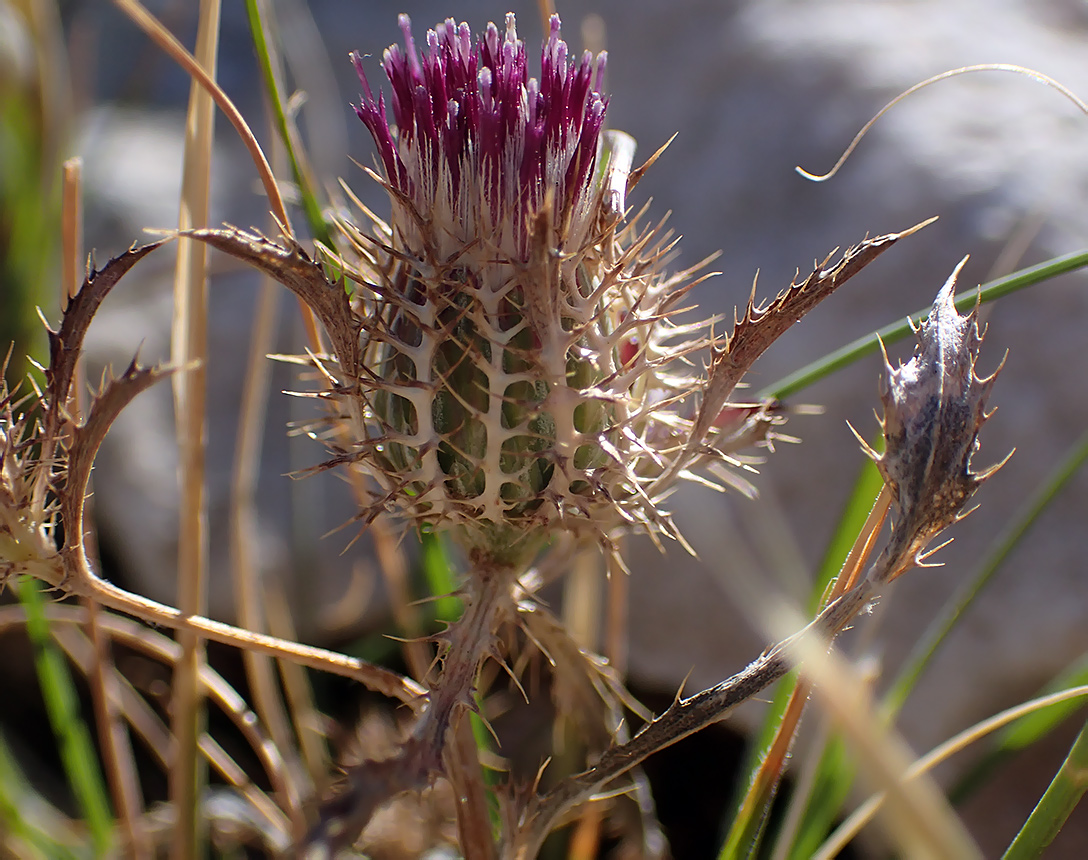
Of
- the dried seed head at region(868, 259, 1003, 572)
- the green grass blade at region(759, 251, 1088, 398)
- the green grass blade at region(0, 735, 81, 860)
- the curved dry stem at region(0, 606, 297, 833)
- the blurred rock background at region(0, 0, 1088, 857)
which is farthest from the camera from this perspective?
the blurred rock background at region(0, 0, 1088, 857)

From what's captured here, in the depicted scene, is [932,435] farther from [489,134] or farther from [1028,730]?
[1028,730]

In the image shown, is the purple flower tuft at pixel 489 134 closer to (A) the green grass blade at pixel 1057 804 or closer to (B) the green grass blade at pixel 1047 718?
(A) the green grass blade at pixel 1057 804

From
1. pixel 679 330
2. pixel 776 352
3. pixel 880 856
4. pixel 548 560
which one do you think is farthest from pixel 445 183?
pixel 880 856

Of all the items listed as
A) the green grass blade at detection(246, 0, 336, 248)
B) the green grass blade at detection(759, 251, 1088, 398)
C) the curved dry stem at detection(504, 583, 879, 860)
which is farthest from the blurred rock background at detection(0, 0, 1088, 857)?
the curved dry stem at detection(504, 583, 879, 860)

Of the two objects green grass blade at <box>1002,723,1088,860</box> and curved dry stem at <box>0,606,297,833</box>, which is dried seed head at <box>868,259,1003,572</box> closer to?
green grass blade at <box>1002,723,1088,860</box>

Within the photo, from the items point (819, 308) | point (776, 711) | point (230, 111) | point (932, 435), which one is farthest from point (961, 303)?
point (819, 308)

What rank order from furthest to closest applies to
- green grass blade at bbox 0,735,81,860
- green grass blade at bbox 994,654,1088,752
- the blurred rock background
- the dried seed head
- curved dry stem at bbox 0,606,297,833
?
the blurred rock background, green grass blade at bbox 0,735,81,860, curved dry stem at bbox 0,606,297,833, green grass blade at bbox 994,654,1088,752, the dried seed head
